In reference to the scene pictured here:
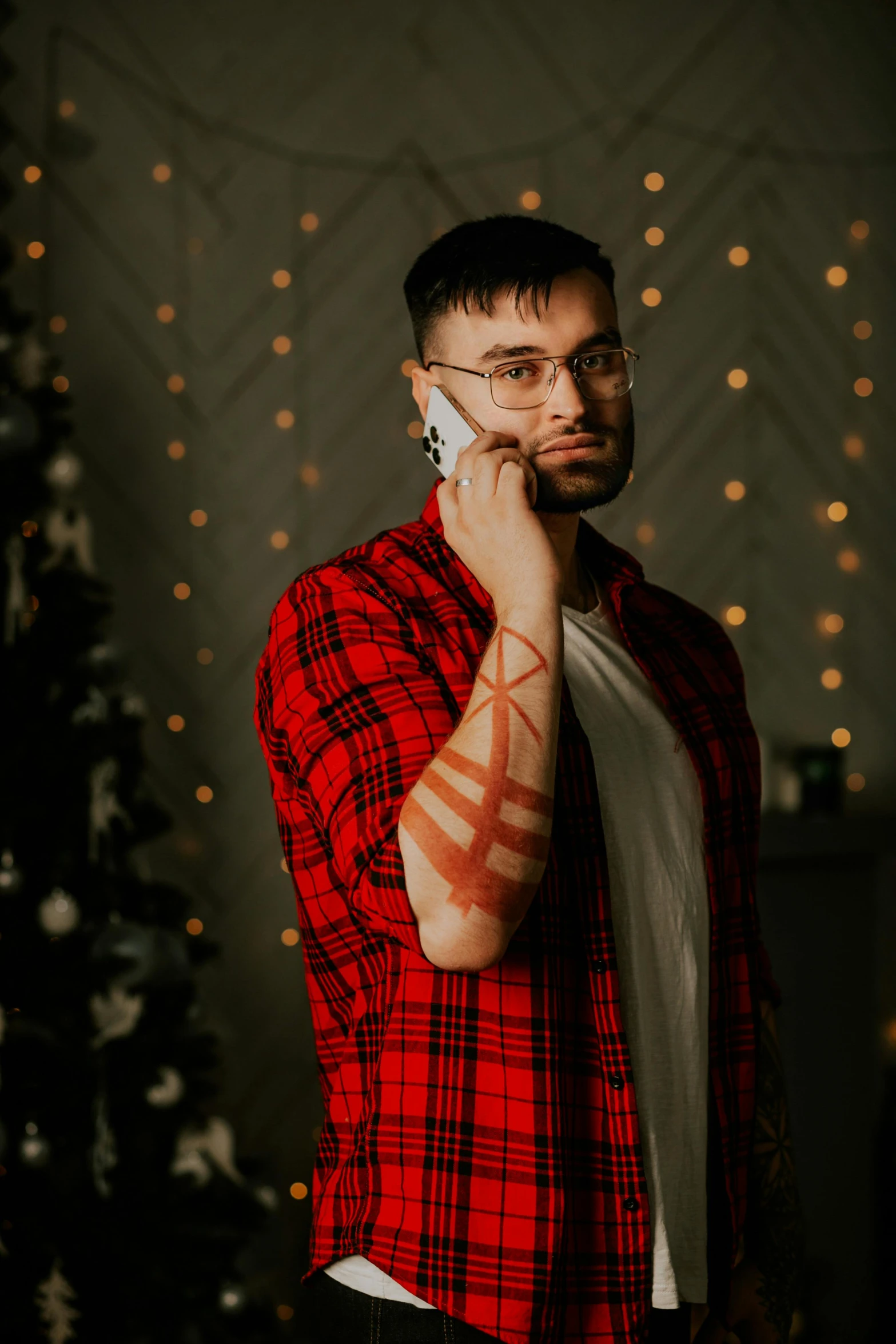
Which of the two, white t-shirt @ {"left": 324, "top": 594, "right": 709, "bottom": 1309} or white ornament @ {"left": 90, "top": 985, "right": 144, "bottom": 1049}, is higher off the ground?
white t-shirt @ {"left": 324, "top": 594, "right": 709, "bottom": 1309}

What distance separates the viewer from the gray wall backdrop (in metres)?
2.56

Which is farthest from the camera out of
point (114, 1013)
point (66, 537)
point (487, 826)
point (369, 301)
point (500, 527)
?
point (369, 301)

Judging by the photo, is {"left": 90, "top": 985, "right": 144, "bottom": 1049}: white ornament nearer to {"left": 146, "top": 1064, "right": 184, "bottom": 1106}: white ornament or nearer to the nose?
{"left": 146, "top": 1064, "right": 184, "bottom": 1106}: white ornament

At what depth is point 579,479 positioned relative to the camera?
1.13 m

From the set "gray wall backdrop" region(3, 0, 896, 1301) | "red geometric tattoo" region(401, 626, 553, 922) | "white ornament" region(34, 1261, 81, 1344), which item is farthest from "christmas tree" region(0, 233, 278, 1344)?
"red geometric tattoo" region(401, 626, 553, 922)

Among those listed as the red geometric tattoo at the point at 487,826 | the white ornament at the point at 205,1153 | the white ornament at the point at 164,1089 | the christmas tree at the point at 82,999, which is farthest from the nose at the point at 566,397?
the white ornament at the point at 205,1153

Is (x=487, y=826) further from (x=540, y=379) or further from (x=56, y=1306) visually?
(x=56, y=1306)

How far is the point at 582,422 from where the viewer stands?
1.14 m

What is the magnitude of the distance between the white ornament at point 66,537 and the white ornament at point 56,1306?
1209 mm

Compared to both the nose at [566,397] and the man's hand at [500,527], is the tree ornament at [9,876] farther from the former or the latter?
the nose at [566,397]

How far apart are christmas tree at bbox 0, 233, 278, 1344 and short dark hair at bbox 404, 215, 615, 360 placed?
1010mm

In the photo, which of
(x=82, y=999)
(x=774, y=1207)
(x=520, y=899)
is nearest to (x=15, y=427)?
(x=82, y=999)

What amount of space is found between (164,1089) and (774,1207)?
117 centimetres

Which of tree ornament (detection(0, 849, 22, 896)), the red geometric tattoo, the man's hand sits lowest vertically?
tree ornament (detection(0, 849, 22, 896))
